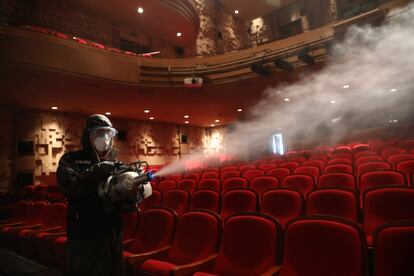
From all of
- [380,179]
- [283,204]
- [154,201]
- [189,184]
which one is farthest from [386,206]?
[189,184]

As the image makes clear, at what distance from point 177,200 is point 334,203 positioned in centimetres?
209

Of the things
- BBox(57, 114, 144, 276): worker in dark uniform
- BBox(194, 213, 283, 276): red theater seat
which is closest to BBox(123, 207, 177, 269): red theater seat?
BBox(194, 213, 283, 276): red theater seat

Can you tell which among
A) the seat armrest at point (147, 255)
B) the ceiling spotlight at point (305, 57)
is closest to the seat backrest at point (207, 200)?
the seat armrest at point (147, 255)

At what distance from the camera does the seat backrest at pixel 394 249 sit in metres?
1.42

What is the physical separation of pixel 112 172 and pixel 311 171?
4.14m

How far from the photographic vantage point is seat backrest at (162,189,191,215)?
12.2ft

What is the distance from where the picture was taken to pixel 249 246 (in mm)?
1945

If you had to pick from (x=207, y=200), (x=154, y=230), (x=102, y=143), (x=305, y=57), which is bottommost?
(x=154, y=230)

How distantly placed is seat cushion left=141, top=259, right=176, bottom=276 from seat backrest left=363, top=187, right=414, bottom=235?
1750 mm

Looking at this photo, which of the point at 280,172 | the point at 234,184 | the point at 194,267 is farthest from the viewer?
the point at 280,172

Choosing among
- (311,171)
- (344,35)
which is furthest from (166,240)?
(344,35)

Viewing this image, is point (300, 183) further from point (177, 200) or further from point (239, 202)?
point (177, 200)

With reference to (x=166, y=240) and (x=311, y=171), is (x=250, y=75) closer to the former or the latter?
(x=311, y=171)

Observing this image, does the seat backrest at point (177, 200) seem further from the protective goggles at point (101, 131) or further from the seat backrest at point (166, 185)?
the protective goggles at point (101, 131)
